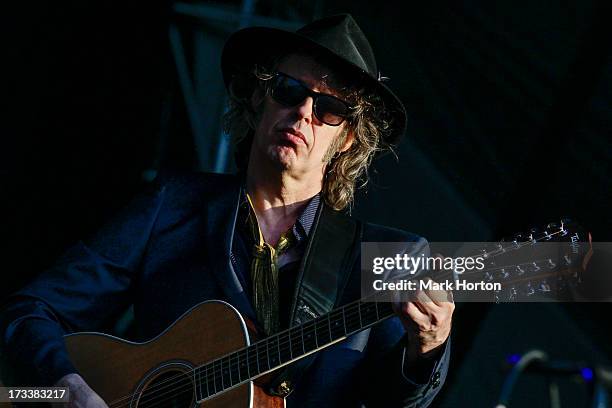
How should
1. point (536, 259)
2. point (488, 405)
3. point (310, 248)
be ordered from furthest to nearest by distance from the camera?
point (488, 405) → point (310, 248) → point (536, 259)

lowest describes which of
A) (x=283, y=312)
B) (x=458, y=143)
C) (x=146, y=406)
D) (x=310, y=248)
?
(x=146, y=406)

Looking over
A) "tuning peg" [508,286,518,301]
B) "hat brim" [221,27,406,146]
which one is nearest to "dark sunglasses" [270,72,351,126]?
"hat brim" [221,27,406,146]

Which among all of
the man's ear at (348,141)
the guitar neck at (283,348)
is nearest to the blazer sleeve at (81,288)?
the guitar neck at (283,348)

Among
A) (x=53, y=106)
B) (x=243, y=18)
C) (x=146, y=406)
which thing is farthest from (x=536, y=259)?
(x=53, y=106)

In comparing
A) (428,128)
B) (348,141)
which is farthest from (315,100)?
(428,128)

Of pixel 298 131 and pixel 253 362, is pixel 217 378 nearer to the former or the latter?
pixel 253 362

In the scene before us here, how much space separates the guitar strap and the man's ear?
23cm

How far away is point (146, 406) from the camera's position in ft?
10.5

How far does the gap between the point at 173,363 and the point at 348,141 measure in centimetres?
102

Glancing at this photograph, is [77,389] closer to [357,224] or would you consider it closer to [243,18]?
[357,224]

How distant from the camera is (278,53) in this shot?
3.60m

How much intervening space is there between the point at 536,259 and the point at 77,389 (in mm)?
1517

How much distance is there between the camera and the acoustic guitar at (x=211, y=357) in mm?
3016

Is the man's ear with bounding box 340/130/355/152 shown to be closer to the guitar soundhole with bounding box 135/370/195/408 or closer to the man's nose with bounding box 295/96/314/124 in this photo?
the man's nose with bounding box 295/96/314/124
